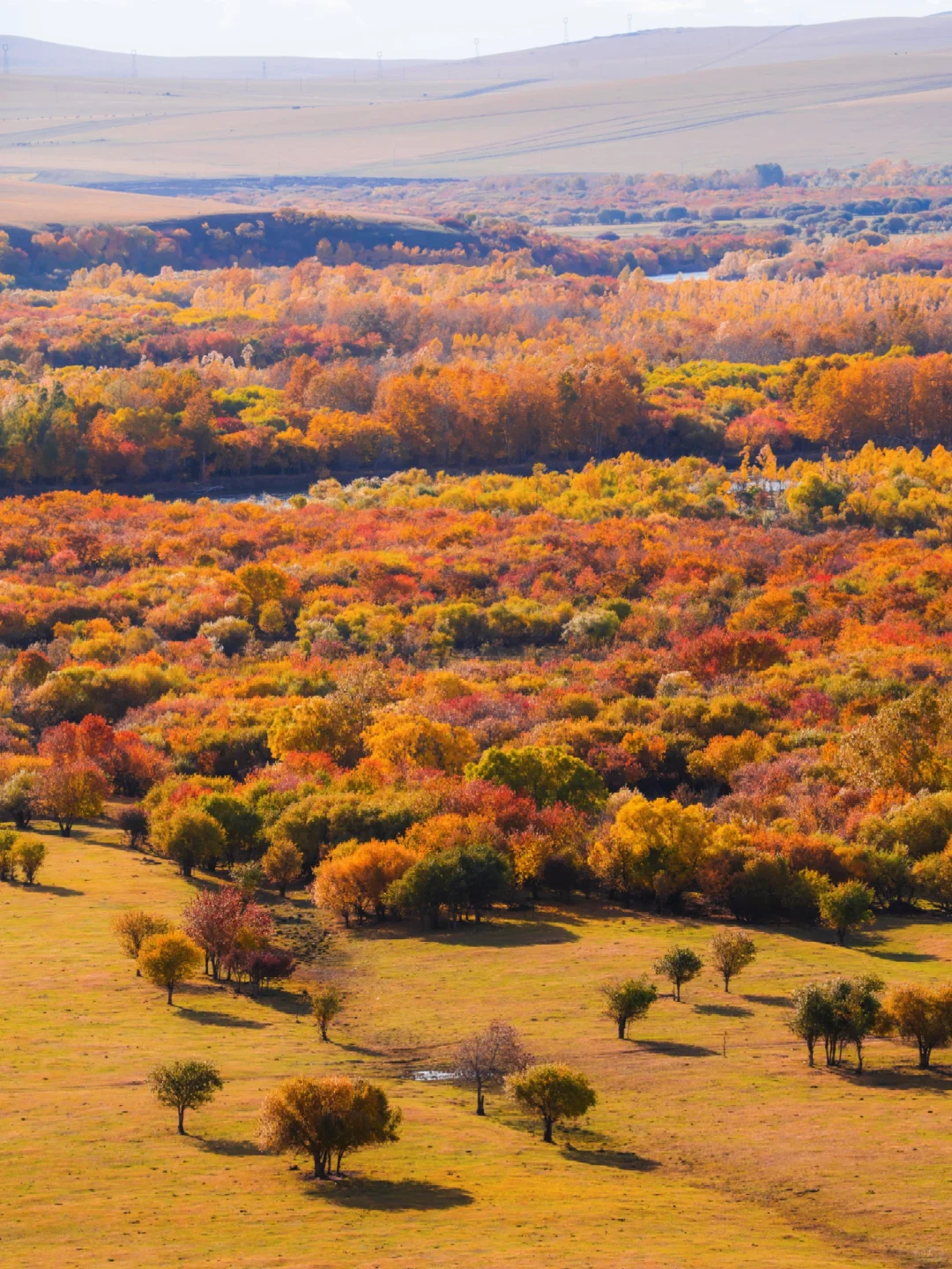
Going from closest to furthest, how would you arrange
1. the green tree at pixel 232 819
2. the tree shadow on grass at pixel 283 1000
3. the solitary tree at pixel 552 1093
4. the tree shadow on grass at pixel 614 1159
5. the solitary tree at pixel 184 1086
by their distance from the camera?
the solitary tree at pixel 184 1086 → the tree shadow on grass at pixel 614 1159 → the solitary tree at pixel 552 1093 → the tree shadow on grass at pixel 283 1000 → the green tree at pixel 232 819

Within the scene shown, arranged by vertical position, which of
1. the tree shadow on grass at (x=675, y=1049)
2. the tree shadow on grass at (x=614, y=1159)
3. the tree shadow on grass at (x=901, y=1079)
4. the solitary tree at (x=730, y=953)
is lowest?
the tree shadow on grass at (x=614, y=1159)

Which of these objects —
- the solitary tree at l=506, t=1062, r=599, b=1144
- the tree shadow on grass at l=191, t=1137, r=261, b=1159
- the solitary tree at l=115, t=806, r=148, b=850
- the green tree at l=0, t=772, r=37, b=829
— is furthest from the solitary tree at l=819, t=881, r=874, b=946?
the green tree at l=0, t=772, r=37, b=829

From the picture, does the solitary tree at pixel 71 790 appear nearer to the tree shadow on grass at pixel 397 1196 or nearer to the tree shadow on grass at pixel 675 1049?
the tree shadow on grass at pixel 675 1049

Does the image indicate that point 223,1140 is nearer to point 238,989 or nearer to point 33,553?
point 238,989

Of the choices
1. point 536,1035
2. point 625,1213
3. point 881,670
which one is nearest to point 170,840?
point 536,1035

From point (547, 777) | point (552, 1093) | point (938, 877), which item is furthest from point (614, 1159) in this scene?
point (547, 777)

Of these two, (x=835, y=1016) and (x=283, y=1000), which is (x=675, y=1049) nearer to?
(x=835, y=1016)

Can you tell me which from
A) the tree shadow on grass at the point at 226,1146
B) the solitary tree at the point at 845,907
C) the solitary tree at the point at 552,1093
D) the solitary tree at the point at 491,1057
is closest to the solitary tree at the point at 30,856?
the solitary tree at the point at 491,1057
